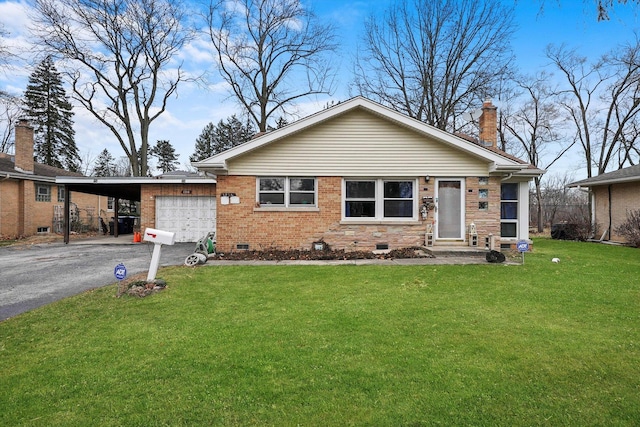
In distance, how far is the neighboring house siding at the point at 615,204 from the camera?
15.5 metres

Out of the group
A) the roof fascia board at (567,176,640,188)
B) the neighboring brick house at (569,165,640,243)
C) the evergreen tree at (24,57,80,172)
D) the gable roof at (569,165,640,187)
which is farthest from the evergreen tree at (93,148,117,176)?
the neighboring brick house at (569,165,640,243)

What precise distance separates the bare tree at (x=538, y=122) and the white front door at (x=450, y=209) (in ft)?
62.2

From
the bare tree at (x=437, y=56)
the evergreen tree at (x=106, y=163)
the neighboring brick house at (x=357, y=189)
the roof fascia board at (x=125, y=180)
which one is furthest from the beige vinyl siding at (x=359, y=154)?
the evergreen tree at (x=106, y=163)

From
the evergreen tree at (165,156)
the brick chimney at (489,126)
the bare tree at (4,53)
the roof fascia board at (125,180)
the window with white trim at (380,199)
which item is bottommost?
the window with white trim at (380,199)

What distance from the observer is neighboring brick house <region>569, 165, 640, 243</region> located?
15.4m

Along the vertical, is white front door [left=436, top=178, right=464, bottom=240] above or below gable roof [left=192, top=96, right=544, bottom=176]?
below

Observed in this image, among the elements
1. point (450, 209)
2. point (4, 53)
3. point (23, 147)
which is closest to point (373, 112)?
point (450, 209)

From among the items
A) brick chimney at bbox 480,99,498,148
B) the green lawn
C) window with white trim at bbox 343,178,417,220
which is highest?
brick chimney at bbox 480,99,498,148

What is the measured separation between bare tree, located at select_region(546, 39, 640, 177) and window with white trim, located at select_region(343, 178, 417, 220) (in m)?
21.4

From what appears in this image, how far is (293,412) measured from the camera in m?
2.64

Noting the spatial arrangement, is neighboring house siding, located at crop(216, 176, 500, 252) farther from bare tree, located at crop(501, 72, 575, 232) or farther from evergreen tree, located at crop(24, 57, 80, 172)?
evergreen tree, located at crop(24, 57, 80, 172)

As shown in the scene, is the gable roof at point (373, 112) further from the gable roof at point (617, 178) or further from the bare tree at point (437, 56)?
the bare tree at point (437, 56)

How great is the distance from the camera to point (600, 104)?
2400cm

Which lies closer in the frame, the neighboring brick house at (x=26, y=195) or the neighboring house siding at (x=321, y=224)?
the neighboring house siding at (x=321, y=224)
